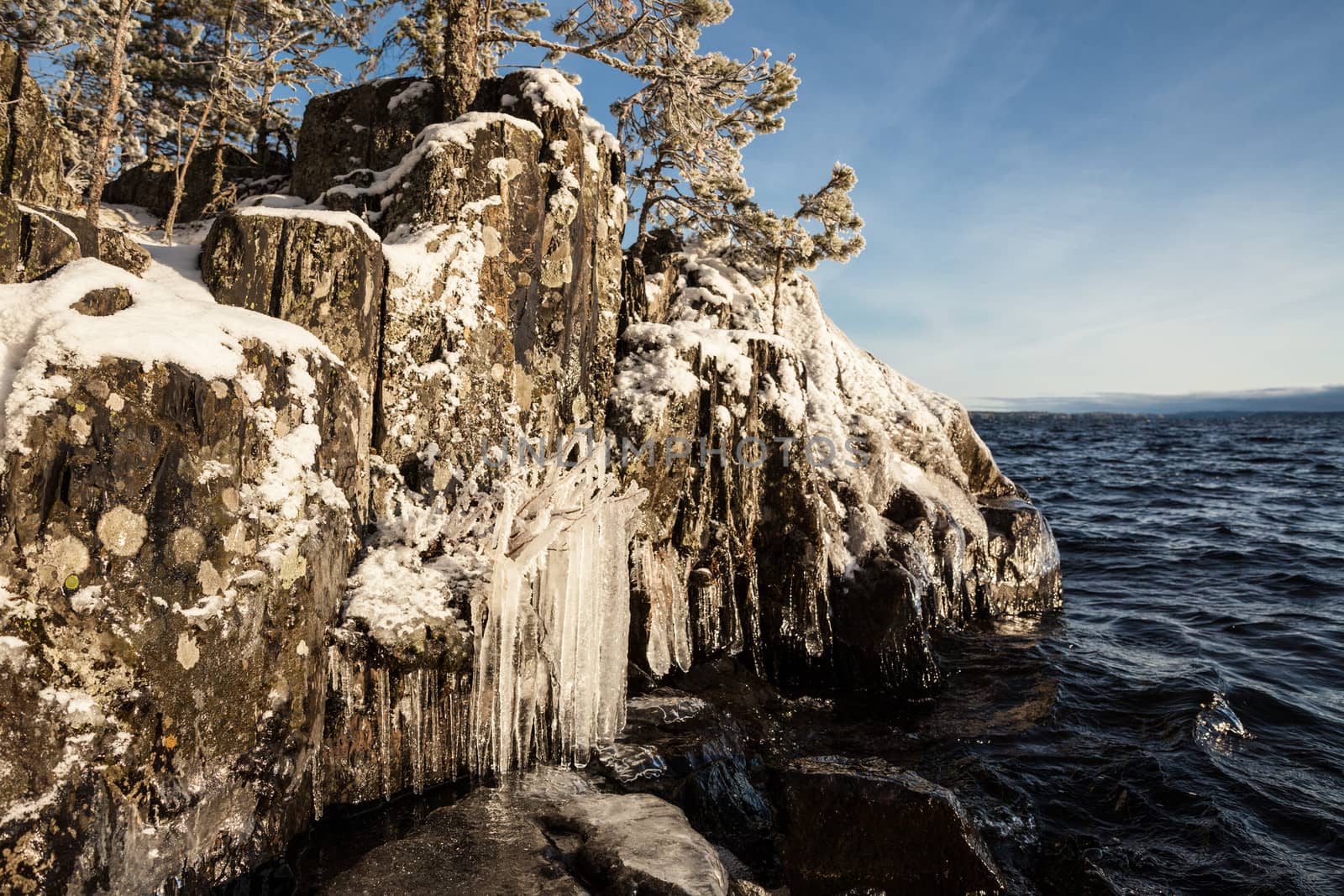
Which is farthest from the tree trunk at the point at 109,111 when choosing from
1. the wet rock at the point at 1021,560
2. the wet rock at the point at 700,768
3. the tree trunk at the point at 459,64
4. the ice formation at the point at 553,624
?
the wet rock at the point at 1021,560

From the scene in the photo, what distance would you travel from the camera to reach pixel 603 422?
11258mm

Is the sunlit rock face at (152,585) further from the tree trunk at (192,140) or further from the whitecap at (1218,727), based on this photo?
the whitecap at (1218,727)

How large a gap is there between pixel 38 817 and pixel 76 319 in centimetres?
336

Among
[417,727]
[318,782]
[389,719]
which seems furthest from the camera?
[417,727]

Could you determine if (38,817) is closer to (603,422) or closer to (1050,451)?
(603,422)

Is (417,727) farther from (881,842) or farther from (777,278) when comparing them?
(777,278)

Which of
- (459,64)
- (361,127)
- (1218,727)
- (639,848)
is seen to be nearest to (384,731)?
(639,848)

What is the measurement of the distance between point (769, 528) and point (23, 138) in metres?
11.7

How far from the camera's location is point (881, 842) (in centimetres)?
654

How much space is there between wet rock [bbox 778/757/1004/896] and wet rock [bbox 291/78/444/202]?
39.7 feet

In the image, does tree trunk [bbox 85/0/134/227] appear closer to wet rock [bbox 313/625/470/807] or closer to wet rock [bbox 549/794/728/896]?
wet rock [bbox 313/625/470/807]

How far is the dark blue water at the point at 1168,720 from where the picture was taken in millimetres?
7480

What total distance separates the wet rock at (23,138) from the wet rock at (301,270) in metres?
3.47

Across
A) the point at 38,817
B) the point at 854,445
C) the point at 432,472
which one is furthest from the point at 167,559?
the point at 854,445
